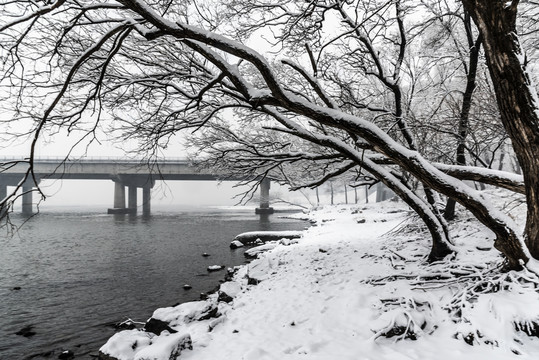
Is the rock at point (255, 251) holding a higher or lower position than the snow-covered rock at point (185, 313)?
lower

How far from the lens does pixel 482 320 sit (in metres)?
4.08

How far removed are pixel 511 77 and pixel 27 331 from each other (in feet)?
35.1

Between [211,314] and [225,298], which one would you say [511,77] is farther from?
[225,298]

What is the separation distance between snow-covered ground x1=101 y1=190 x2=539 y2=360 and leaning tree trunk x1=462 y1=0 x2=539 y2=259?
5.85 feet

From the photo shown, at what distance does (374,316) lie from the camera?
5.12 metres

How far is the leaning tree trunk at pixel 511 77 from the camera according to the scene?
3346mm

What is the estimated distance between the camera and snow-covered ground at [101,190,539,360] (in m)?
3.98

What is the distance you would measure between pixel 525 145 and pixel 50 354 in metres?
8.95

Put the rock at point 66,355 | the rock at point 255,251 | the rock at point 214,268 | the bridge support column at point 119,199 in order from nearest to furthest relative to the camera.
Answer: the rock at point 66,355, the rock at point 214,268, the rock at point 255,251, the bridge support column at point 119,199

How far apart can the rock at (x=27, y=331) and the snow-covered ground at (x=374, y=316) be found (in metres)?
3.48

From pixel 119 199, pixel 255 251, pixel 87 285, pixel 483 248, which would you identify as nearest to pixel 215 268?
pixel 255 251

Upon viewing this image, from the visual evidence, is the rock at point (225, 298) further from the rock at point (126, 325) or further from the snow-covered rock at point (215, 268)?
the snow-covered rock at point (215, 268)

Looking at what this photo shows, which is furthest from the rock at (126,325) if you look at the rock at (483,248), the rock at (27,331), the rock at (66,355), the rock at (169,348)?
the rock at (483,248)

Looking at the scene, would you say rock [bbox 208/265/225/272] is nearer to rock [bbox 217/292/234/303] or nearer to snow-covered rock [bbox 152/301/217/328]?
rock [bbox 217/292/234/303]
